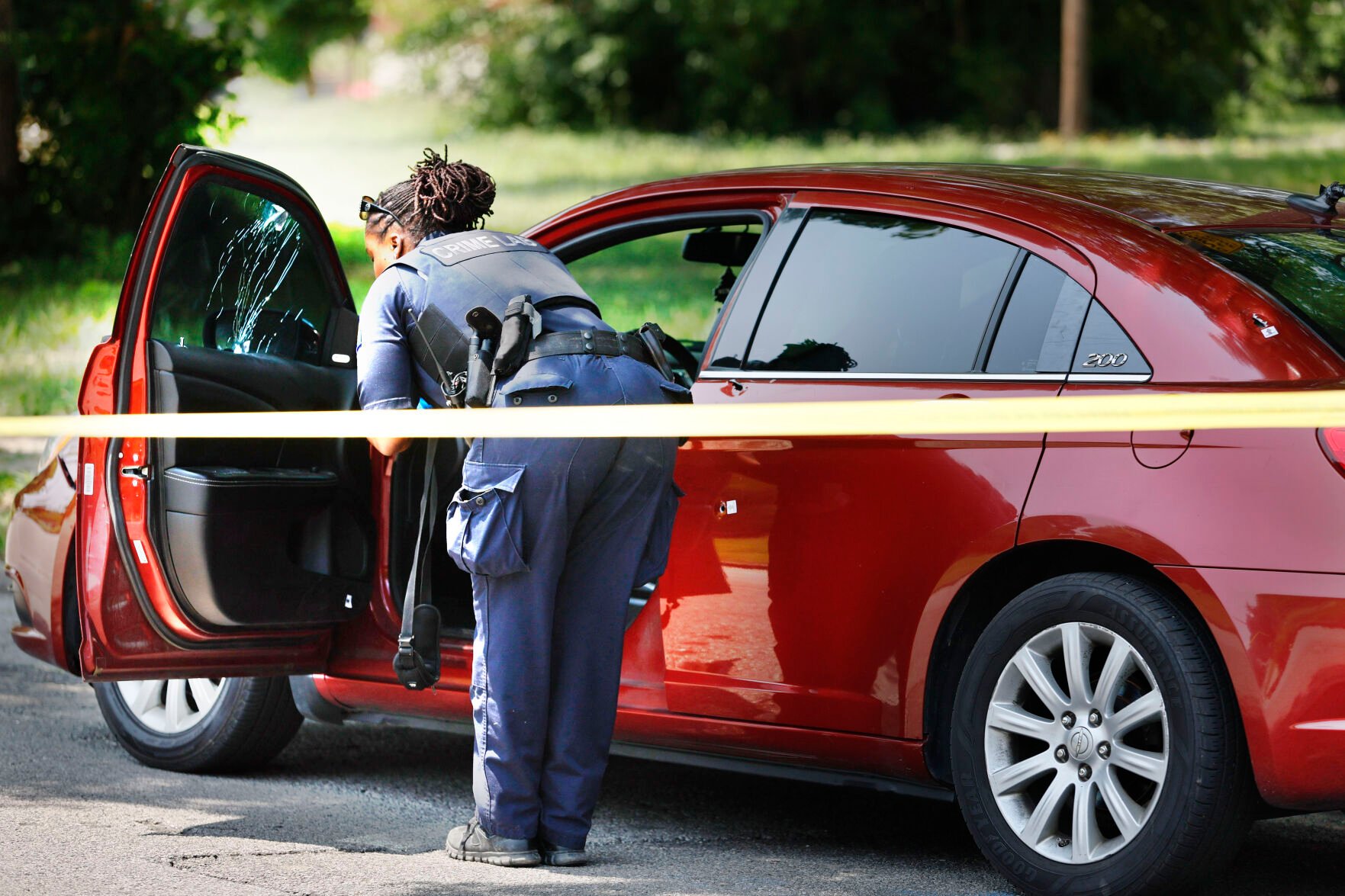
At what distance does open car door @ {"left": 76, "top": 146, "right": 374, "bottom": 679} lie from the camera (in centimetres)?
449

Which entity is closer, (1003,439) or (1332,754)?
(1332,754)

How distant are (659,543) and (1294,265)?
5.16ft

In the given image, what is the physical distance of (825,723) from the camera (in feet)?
13.8

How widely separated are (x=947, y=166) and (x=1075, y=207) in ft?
2.19

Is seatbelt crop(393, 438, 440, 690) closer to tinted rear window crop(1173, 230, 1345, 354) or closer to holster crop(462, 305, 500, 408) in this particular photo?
holster crop(462, 305, 500, 408)

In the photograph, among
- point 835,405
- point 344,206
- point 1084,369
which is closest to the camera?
point 1084,369

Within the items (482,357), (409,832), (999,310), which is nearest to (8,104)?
(409,832)

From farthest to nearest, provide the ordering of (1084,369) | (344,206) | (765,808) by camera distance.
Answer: (344,206) < (765,808) < (1084,369)

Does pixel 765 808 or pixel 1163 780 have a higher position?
pixel 1163 780

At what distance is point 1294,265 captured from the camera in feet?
13.3

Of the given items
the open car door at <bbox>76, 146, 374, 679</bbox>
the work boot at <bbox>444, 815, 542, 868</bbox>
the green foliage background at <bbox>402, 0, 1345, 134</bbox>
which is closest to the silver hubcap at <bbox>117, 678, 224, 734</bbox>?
the open car door at <bbox>76, 146, 374, 679</bbox>

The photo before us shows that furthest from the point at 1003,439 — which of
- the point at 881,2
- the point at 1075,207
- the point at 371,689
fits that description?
the point at 881,2

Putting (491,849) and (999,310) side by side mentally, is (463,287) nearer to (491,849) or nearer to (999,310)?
(999,310)

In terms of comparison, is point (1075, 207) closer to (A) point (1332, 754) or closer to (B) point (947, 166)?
(B) point (947, 166)
